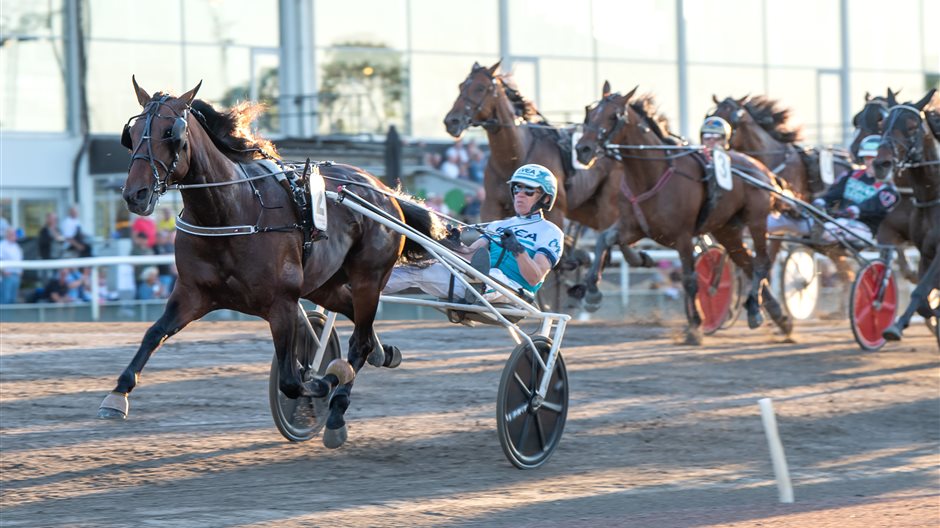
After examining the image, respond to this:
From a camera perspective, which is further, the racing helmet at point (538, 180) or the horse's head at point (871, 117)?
the horse's head at point (871, 117)

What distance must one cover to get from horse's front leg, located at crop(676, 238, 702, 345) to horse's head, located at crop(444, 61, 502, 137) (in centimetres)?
195

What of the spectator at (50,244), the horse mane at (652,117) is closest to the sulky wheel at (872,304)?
the horse mane at (652,117)

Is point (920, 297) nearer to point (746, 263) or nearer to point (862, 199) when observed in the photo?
point (862, 199)

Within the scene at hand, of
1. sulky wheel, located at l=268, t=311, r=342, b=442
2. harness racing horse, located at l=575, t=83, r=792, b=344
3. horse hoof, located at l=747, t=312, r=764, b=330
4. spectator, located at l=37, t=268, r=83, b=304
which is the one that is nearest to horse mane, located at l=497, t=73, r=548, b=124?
harness racing horse, located at l=575, t=83, r=792, b=344

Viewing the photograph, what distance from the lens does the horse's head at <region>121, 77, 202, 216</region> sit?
17.6ft

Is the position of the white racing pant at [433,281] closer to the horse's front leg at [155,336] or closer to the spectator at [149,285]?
the horse's front leg at [155,336]

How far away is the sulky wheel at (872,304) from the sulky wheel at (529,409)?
17.3 feet

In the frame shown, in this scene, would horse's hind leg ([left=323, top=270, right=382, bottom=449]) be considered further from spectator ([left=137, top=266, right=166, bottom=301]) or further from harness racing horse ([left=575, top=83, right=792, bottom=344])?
spectator ([left=137, top=266, right=166, bottom=301])

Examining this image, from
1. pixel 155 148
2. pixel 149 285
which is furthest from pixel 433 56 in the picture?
pixel 155 148

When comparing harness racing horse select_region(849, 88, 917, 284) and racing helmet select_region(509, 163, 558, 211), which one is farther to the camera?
Answer: harness racing horse select_region(849, 88, 917, 284)

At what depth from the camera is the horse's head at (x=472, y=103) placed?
36.7 feet

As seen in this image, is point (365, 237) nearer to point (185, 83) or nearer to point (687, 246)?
point (687, 246)

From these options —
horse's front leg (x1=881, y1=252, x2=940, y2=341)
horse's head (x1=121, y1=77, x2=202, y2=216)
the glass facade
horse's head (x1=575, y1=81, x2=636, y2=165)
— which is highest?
the glass facade

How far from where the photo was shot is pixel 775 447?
5.59 m
